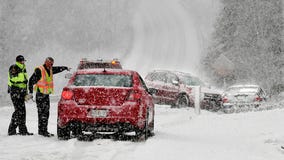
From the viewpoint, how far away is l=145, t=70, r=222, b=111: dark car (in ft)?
87.3

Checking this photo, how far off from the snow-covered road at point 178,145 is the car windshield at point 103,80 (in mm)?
1182

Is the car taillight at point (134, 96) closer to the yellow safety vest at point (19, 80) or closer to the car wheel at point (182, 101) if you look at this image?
the yellow safety vest at point (19, 80)

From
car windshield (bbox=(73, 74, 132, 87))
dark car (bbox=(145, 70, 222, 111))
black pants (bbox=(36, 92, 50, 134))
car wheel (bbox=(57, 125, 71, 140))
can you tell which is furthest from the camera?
dark car (bbox=(145, 70, 222, 111))

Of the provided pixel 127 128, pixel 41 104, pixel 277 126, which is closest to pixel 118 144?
pixel 127 128

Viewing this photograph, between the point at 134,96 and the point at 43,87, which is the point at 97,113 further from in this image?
the point at 43,87

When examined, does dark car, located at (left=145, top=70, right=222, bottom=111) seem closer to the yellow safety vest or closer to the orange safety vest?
the orange safety vest

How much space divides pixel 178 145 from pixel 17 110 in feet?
13.0

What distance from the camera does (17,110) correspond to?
47.5 feet

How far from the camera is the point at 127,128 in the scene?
1299cm

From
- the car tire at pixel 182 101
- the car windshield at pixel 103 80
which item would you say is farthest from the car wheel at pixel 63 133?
the car tire at pixel 182 101

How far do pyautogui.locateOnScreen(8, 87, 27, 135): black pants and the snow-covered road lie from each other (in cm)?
33

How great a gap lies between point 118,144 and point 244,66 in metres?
39.2

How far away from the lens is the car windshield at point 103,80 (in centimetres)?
1333

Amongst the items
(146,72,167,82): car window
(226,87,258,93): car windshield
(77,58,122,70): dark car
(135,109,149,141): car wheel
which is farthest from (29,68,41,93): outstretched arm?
(226,87,258,93): car windshield
